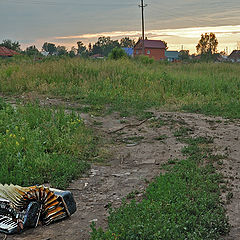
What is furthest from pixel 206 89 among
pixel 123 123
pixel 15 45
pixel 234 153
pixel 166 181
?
pixel 15 45

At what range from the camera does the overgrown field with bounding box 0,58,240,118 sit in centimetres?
1071

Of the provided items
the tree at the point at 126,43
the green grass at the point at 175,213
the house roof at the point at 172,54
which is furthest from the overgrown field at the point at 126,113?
the tree at the point at 126,43

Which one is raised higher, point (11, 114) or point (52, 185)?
point (11, 114)

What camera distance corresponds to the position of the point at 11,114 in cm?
819

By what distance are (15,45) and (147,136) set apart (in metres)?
47.0

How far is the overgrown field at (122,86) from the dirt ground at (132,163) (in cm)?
135

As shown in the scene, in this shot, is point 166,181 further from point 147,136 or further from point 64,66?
point 64,66

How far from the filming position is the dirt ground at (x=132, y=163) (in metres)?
3.60

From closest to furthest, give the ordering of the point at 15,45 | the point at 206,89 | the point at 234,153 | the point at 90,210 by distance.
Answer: the point at 90,210 < the point at 234,153 < the point at 206,89 < the point at 15,45

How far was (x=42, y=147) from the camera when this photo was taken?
19.5 ft

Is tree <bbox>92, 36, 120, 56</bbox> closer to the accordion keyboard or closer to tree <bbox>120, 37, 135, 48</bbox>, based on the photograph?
tree <bbox>120, 37, 135, 48</bbox>

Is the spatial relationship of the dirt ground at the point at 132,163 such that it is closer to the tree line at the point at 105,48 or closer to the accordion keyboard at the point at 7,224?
the accordion keyboard at the point at 7,224

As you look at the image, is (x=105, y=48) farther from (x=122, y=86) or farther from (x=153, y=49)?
(x=122, y=86)

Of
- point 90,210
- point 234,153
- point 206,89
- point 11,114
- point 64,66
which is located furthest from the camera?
point 64,66
